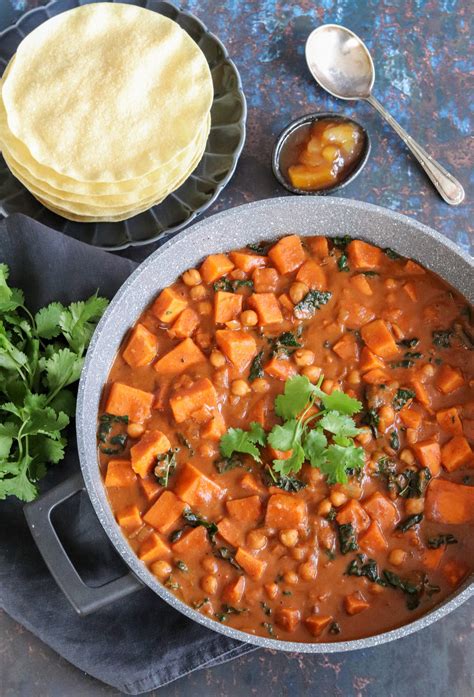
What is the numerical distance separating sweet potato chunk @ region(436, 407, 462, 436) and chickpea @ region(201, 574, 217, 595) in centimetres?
128

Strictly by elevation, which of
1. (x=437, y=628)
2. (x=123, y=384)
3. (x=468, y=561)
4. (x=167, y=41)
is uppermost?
(x=167, y=41)

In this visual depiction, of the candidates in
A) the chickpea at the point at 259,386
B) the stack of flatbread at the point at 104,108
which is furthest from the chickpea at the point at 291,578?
the stack of flatbread at the point at 104,108

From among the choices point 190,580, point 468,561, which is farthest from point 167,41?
point 468,561

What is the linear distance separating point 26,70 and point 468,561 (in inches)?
125

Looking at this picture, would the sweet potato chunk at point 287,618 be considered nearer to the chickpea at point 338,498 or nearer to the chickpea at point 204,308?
the chickpea at point 338,498

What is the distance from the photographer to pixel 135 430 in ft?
13.2

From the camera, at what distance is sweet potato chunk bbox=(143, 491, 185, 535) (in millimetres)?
3949

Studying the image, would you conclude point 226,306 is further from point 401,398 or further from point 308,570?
point 308,570

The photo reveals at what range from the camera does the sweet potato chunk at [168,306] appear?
4.22 metres

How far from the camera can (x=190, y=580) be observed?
155 inches

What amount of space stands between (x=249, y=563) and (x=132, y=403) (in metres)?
0.92

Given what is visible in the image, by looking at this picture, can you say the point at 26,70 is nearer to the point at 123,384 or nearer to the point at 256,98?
the point at 256,98

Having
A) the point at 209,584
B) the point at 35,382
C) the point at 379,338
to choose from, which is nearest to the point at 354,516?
the point at 209,584

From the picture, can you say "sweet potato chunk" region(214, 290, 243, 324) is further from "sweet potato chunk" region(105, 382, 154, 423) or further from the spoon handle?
the spoon handle
